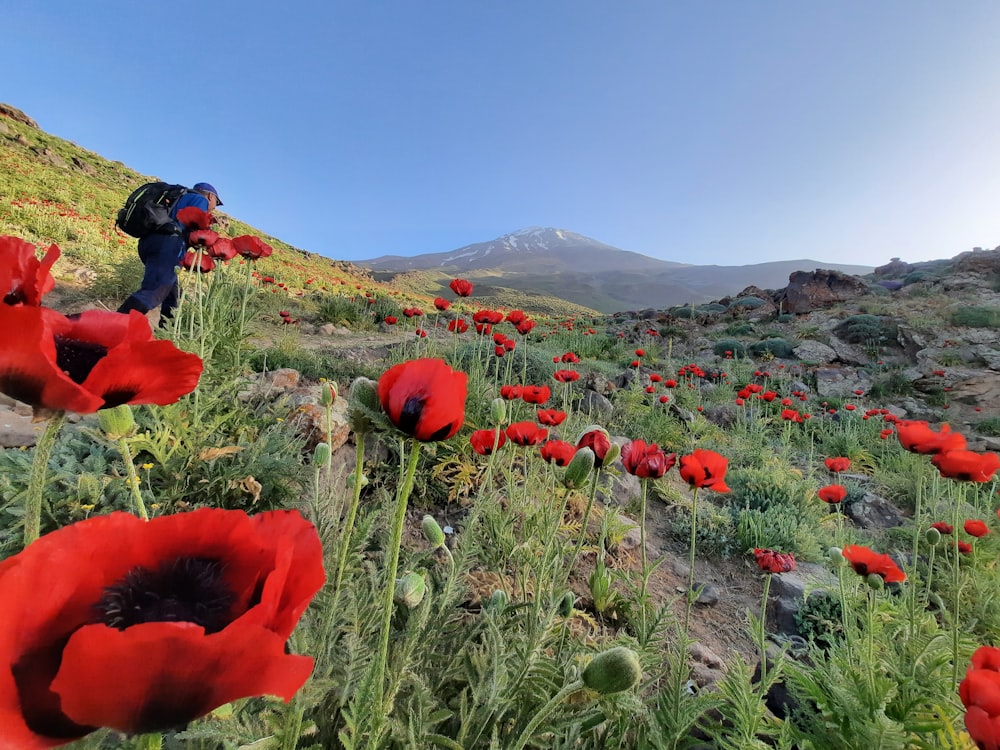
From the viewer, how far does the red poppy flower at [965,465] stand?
156 cm

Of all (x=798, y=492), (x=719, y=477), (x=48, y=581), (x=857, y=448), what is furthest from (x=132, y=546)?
(x=857, y=448)

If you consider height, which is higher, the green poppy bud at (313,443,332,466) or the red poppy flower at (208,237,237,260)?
the red poppy flower at (208,237,237,260)

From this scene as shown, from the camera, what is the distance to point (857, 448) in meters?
5.37

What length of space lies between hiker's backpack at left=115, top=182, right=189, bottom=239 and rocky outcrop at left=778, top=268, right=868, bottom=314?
1635cm

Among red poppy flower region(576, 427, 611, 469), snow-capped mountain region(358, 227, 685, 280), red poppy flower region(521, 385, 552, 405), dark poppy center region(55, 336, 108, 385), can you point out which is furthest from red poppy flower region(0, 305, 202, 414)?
snow-capped mountain region(358, 227, 685, 280)

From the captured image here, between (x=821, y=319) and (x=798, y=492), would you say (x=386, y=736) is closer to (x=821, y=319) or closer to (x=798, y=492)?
(x=798, y=492)

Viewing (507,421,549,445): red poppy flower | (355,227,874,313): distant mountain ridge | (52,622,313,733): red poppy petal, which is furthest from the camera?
(355,227,874,313): distant mountain ridge

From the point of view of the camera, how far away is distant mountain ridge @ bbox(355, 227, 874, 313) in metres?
79.8

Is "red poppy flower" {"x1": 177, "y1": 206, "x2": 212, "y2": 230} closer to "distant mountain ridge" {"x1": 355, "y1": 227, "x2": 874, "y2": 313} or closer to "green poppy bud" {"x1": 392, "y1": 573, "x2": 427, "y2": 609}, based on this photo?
"green poppy bud" {"x1": 392, "y1": 573, "x2": 427, "y2": 609}

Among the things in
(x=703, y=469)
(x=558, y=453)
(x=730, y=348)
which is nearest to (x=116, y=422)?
(x=558, y=453)

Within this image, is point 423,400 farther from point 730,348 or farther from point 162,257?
point 730,348

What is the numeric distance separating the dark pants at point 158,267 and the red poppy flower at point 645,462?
4211mm

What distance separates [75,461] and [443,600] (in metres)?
1.64

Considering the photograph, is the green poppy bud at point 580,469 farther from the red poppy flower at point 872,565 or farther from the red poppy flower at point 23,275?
the red poppy flower at point 872,565
